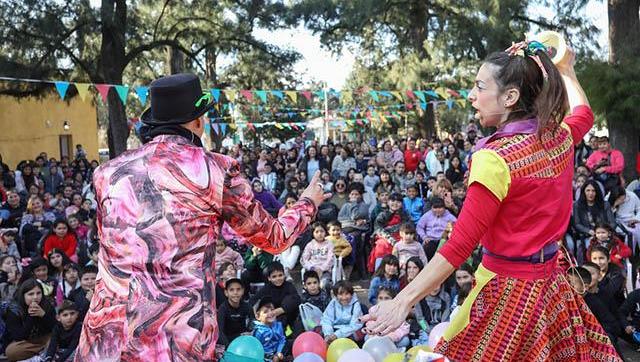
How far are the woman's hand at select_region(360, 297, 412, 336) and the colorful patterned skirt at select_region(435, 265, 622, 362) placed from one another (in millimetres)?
250

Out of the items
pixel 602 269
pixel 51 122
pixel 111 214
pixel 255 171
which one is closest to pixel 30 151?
pixel 51 122

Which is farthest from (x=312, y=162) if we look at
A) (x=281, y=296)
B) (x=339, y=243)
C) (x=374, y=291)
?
(x=281, y=296)

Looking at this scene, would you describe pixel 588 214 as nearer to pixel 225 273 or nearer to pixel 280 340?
pixel 280 340

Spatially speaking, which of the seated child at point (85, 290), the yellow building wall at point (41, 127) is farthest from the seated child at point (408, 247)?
the yellow building wall at point (41, 127)

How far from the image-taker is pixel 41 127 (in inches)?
936

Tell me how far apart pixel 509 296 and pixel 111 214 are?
117cm

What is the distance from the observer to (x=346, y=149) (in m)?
15.1

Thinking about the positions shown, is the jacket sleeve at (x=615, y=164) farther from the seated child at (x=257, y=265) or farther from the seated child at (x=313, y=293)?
the seated child at (x=257, y=265)

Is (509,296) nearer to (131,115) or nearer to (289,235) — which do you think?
(289,235)

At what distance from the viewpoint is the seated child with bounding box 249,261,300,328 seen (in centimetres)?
643

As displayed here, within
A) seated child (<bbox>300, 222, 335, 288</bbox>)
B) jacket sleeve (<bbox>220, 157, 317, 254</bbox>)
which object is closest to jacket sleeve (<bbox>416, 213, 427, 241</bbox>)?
seated child (<bbox>300, 222, 335, 288</bbox>)

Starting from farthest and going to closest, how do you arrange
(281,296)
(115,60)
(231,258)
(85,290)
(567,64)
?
(115,60) < (231,258) < (281,296) < (85,290) < (567,64)

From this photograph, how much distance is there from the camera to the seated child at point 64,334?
18.6ft

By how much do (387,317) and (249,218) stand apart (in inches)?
21.7
